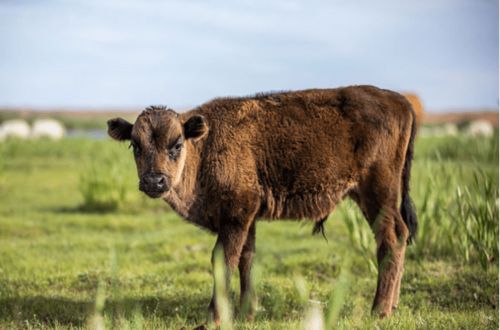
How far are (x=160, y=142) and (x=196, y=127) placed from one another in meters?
0.39

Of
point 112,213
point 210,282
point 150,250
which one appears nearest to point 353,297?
point 210,282

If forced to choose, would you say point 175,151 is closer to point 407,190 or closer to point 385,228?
point 385,228

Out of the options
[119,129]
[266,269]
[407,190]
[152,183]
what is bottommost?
[266,269]

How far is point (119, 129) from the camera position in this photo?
629 cm

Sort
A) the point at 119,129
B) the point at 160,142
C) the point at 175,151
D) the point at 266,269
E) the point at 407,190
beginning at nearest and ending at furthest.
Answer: the point at 160,142 < the point at 175,151 < the point at 119,129 < the point at 407,190 < the point at 266,269

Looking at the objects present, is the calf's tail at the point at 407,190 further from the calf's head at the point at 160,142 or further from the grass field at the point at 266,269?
the calf's head at the point at 160,142

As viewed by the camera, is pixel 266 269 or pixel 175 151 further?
pixel 266 269

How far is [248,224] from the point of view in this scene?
20.3 ft

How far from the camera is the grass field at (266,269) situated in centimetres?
628

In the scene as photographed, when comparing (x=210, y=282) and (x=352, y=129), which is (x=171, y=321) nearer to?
(x=210, y=282)

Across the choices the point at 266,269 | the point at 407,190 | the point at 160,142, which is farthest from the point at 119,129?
the point at 266,269

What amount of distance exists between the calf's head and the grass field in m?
1.13

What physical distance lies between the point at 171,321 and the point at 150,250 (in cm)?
432

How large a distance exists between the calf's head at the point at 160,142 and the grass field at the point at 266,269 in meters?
1.13
